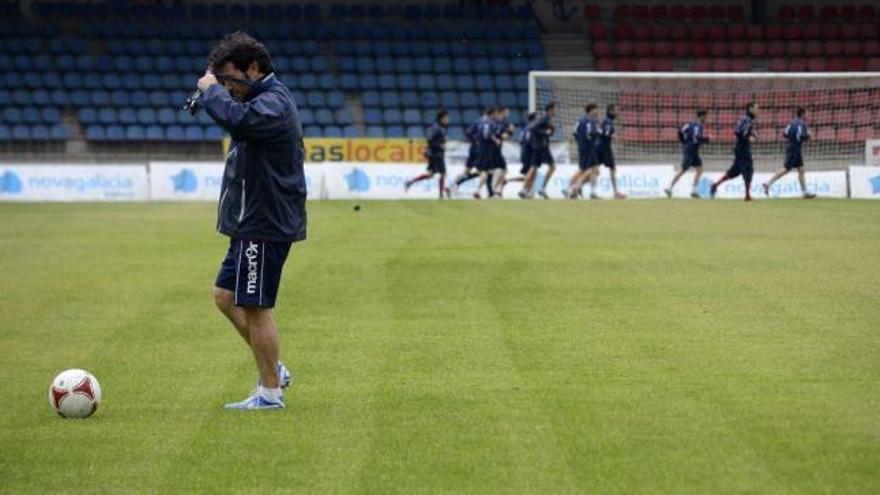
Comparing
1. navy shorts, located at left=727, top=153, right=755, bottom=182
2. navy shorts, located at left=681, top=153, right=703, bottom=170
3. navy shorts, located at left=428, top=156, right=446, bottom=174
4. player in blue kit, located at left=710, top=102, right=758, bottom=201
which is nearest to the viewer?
player in blue kit, located at left=710, top=102, right=758, bottom=201

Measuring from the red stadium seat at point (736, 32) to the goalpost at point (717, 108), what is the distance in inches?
343

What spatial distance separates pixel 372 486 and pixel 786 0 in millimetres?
45560

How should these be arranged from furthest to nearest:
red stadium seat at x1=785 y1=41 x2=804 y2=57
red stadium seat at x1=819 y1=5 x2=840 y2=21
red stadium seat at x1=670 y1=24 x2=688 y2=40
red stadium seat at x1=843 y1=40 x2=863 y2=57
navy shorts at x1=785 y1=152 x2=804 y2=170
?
red stadium seat at x1=819 y1=5 x2=840 y2=21 → red stadium seat at x1=670 y1=24 x2=688 y2=40 → red stadium seat at x1=785 y1=41 x2=804 y2=57 → red stadium seat at x1=843 y1=40 x2=863 y2=57 → navy shorts at x1=785 y1=152 x2=804 y2=170

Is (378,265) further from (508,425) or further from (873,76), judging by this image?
(873,76)

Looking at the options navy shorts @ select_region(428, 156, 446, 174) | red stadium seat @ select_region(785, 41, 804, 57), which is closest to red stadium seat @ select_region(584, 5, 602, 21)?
red stadium seat @ select_region(785, 41, 804, 57)

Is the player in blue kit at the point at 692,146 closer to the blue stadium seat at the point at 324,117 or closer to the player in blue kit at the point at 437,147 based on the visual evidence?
the player in blue kit at the point at 437,147

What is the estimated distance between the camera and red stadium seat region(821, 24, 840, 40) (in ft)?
154

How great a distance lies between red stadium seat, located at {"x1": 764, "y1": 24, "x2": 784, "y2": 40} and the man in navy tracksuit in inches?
1593

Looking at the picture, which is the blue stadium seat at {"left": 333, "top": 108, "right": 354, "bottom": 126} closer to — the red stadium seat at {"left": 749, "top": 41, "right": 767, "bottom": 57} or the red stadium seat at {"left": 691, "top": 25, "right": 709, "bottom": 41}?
the red stadium seat at {"left": 691, "top": 25, "right": 709, "bottom": 41}

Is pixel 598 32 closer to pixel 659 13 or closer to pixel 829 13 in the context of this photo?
pixel 659 13

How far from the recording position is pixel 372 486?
7.00 metres

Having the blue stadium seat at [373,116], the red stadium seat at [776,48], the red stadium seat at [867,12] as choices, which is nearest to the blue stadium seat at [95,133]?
the blue stadium seat at [373,116]

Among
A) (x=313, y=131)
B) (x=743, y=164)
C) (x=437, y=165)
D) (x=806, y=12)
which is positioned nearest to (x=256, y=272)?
(x=743, y=164)

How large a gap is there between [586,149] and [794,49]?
615 inches
